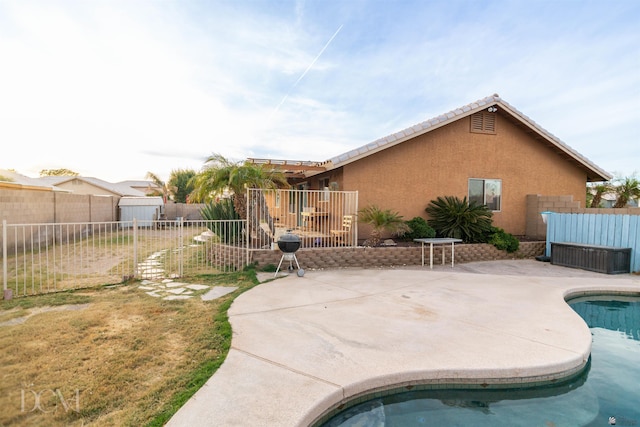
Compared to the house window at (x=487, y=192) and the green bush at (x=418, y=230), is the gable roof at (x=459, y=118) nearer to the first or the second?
the house window at (x=487, y=192)

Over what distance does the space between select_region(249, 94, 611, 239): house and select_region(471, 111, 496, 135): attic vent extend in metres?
0.04

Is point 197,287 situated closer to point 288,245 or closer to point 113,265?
point 288,245

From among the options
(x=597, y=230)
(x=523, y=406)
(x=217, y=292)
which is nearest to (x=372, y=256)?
(x=217, y=292)

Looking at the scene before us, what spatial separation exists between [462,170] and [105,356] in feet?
42.0

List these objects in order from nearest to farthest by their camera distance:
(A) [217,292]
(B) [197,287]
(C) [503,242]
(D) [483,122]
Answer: (A) [217,292], (B) [197,287], (C) [503,242], (D) [483,122]


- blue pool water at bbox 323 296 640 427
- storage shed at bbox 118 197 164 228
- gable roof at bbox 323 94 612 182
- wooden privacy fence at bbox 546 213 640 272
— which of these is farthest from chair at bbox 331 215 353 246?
storage shed at bbox 118 197 164 228

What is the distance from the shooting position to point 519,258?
Answer: 11.9 m

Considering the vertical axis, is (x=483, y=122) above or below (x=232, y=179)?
above

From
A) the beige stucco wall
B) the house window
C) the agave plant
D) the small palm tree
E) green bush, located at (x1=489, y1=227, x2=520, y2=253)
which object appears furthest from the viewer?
the house window

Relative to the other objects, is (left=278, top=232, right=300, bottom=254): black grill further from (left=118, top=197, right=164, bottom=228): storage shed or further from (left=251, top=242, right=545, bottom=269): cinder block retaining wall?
(left=118, top=197, right=164, bottom=228): storage shed

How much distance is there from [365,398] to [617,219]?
11.1 metres

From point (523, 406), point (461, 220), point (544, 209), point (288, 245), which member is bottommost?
point (523, 406)

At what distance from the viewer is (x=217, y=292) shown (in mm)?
7078

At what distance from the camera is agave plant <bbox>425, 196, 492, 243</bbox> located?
38.5 ft
